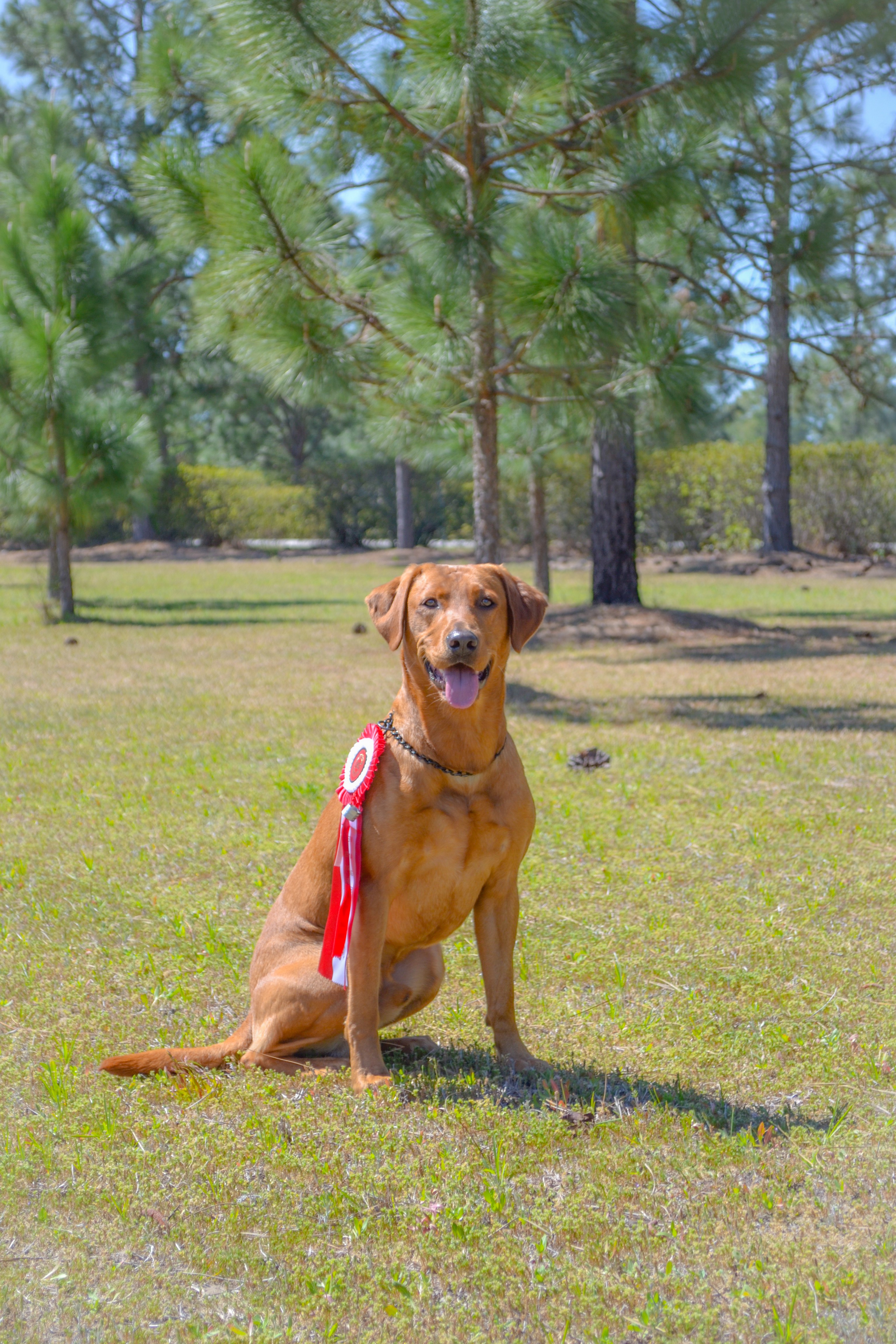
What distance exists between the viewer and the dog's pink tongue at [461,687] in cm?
292

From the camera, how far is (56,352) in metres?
14.1

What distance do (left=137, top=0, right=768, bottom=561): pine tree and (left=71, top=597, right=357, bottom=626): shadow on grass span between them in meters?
4.95

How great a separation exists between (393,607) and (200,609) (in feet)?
44.8

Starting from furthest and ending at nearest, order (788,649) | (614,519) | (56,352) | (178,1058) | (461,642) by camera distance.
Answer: (56,352), (614,519), (788,649), (178,1058), (461,642)

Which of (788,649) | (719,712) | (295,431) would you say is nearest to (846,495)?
(788,649)

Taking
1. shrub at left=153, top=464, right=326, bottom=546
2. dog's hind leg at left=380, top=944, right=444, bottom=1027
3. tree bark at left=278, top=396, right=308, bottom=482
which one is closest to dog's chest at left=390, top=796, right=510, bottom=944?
dog's hind leg at left=380, top=944, right=444, bottom=1027

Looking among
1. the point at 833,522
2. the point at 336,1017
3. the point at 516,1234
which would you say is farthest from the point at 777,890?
the point at 833,522

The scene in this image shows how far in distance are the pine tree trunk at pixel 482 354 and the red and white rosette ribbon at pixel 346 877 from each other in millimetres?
5885

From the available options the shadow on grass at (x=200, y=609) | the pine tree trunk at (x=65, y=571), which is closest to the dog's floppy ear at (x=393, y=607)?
the shadow on grass at (x=200, y=609)

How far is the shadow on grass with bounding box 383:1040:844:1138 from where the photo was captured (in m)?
2.89

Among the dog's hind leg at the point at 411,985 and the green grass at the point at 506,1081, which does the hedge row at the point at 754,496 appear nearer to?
the green grass at the point at 506,1081

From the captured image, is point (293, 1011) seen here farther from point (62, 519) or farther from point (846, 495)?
point (846, 495)

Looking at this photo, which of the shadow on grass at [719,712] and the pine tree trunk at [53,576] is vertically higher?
the pine tree trunk at [53,576]

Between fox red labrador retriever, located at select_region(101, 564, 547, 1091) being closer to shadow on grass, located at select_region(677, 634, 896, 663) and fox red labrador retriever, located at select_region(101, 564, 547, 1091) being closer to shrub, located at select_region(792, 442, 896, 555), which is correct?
shadow on grass, located at select_region(677, 634, 896, 663)
